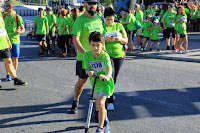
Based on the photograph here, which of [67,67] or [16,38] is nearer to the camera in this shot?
[16,38]

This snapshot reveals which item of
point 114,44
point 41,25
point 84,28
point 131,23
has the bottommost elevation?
point 114,44

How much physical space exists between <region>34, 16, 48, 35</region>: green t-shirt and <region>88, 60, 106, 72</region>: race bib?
7.23m

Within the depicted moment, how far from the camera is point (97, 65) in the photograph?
367 centimetres

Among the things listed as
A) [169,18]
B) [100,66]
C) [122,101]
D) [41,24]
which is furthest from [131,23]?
[100,66]

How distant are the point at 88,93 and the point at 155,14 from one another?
12849 mm

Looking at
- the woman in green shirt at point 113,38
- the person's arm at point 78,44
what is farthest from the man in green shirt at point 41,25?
the person's arm at point 78,44

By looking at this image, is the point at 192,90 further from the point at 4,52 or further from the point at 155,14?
the point at 155,14

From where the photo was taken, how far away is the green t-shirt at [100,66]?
3.61 meters

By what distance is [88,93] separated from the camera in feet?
19.3

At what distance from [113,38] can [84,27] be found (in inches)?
20.6

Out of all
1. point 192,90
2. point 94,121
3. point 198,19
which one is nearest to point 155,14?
point 198,19

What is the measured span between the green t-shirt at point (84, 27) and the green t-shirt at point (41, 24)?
253 inches

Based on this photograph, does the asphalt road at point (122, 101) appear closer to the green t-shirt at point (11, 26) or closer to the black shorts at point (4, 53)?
the black shorts at point (4, 53)

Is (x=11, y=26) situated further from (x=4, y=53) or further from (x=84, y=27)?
(x=84, y=27)
